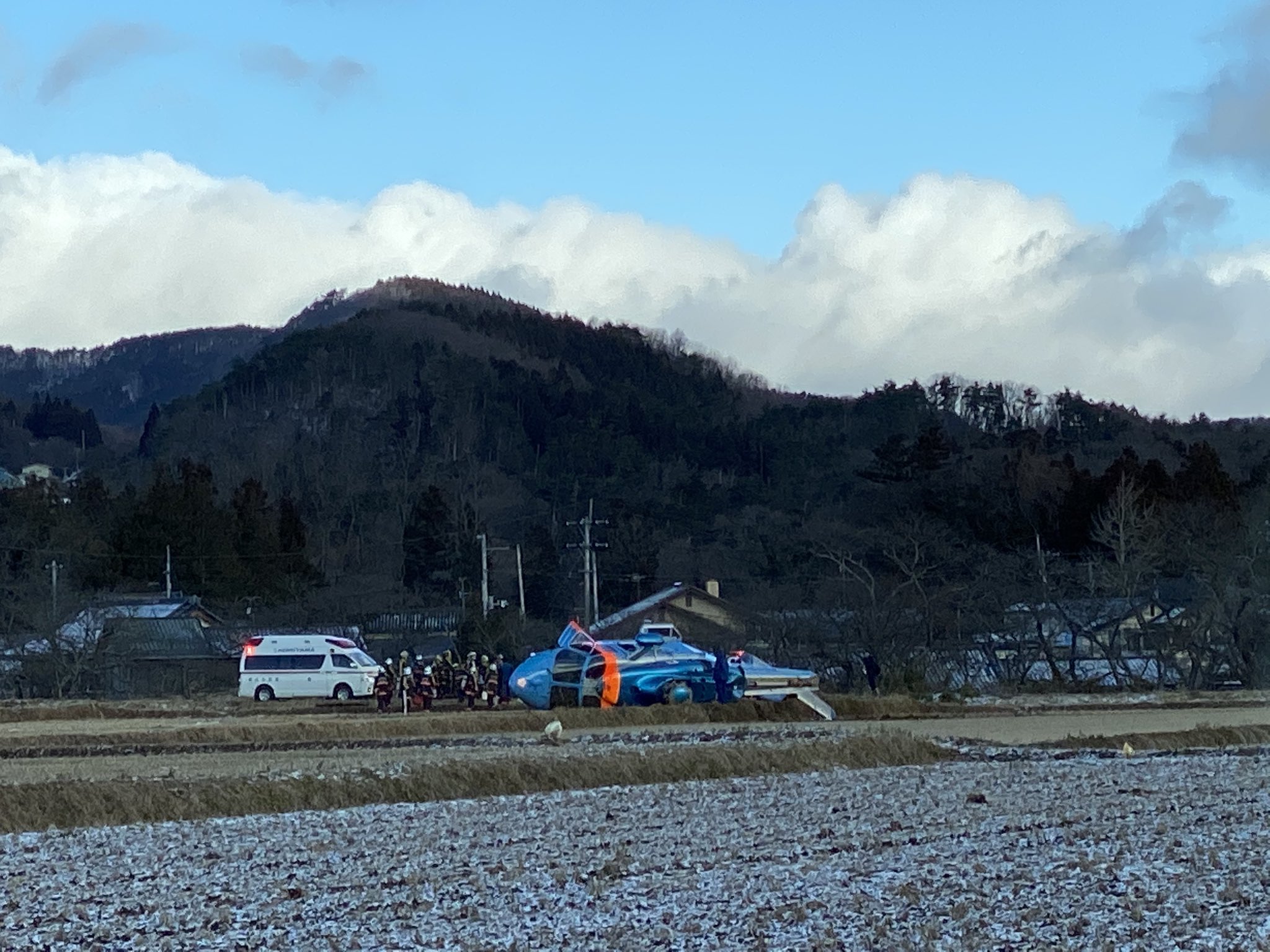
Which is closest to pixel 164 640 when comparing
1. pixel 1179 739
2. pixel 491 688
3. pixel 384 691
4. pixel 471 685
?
pixel 384 691

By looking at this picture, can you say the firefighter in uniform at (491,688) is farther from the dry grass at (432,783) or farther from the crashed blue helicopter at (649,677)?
the dry grass at (432,783)

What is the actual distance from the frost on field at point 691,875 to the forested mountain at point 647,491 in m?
31.2

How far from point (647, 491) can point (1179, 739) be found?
84.9 meters

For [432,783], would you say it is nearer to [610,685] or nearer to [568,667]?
[610,685]

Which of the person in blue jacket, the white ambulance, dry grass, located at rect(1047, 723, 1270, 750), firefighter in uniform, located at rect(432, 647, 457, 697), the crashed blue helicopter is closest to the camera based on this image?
dry grass, located at rect(1047, 723, 1270, 750)

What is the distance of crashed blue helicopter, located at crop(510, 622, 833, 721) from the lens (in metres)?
33.1

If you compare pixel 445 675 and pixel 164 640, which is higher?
pixel 164 640

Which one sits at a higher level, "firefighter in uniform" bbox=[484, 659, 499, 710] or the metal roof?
the metal roof

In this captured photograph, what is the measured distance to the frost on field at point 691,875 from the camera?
8945 millimetres

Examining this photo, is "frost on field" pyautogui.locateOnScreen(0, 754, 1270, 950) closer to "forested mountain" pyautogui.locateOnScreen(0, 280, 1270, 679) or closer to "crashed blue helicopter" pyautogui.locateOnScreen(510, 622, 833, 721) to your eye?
"crashed blue helicopter" pyautogui.locateOnScreen(510, 622, 833, 721)

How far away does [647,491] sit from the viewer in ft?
357

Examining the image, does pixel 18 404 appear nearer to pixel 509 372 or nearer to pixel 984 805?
pixel 509 372

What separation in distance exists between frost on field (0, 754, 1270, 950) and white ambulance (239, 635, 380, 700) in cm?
3027

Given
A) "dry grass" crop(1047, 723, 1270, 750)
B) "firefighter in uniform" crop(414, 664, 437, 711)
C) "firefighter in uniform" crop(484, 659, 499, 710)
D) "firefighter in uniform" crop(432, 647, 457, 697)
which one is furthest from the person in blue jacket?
"dry grass" crop(1047, 723, 1270, 750)
